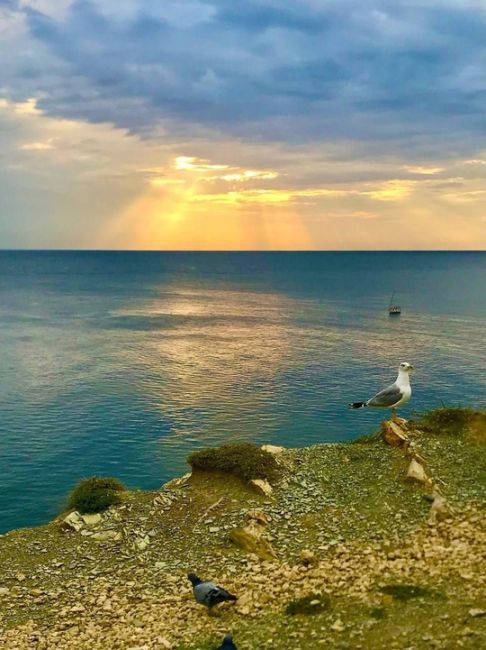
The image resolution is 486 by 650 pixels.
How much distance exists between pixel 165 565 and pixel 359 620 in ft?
21.7

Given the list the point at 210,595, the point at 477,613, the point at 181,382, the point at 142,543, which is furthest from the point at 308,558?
the point at 181,382

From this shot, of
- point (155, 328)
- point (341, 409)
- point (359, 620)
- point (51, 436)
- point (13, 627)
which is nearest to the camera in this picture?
point (359, 620)

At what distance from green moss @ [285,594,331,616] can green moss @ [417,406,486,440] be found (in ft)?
41.6

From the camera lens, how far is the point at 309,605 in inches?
609

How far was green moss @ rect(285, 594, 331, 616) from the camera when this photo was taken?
50.0ft

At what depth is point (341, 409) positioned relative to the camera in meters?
54.5

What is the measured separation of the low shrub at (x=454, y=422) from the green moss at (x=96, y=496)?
13.3 meters

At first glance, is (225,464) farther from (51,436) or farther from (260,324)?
(260,324)

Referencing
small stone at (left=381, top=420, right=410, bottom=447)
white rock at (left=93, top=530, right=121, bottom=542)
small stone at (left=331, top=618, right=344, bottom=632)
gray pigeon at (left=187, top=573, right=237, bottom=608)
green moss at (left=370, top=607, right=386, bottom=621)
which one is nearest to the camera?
small stone at (left=331, top=618, right=344, bottom=632)

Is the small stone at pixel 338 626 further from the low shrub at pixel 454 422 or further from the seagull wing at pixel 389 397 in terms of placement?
the low shrub at pixel 454 422

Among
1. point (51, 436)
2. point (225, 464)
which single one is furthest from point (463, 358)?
point (225, 464)

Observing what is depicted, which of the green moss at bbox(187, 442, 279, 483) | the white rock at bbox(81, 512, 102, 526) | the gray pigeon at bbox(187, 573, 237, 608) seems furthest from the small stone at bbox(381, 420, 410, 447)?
the white rock at bbox(81, 512, 102, 526)

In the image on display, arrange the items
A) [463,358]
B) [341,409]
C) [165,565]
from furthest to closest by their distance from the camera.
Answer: [463,358]
[341,409]
[165,565]

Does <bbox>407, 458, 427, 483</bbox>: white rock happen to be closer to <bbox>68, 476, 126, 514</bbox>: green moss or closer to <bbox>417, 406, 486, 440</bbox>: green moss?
<bbox>417, 406, 486, 440</bbox>: green moss
